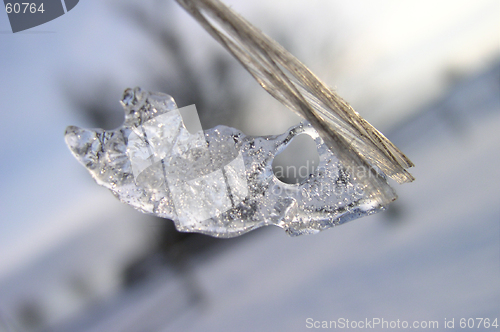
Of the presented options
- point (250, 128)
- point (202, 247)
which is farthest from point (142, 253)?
point (250, 128)

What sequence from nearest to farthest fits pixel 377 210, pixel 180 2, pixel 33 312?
pixel 180 2
pixel 377 210
pixel 33 312

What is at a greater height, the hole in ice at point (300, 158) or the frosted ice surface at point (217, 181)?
the frosted ice surface at point (217, 181)

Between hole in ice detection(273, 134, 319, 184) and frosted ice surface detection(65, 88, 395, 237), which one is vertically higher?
frosted ice surface detection(65, 88, 395, 237)

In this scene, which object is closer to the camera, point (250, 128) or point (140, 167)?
point (140, 167)

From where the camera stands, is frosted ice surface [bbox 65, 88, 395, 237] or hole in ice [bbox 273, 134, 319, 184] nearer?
frosted ice surface [bbox 65, 88, 395, 237]

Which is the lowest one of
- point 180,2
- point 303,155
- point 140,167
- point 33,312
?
point 33,312

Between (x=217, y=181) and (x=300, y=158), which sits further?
(x=300, y=158)

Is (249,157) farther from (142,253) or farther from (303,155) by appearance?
(142,253)

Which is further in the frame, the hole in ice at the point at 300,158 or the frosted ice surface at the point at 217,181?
the hole in ice at the point at 300,158
